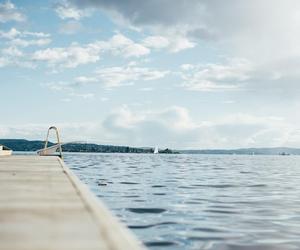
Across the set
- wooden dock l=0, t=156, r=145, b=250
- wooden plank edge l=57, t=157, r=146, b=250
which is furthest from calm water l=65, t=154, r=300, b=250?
wooden plank edge l=57, t=157, r=146, b=250

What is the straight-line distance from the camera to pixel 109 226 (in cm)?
651

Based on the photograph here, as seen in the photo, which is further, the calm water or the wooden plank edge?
the calm water

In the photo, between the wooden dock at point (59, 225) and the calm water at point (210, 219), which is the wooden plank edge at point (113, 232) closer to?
the wooden dock at point (59, 225)

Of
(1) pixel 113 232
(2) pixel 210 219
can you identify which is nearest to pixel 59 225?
(1) pixel 113 232

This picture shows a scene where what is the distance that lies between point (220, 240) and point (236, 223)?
→ 101 inches

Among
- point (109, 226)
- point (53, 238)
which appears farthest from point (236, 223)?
point (53, 238)

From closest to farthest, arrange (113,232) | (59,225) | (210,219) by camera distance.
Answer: (113,232) < (59,225) < (210,219)

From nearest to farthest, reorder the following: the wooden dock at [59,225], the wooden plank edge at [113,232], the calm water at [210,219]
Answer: the wooden plank edge at [113,232] < the wooden dock at [59,225] < the calm water at [210,219]

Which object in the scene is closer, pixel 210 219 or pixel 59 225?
pixel 59 225

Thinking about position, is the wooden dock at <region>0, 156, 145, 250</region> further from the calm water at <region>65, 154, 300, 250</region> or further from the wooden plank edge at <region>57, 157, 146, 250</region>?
the calm water at <region>65, 154, 300, 250</region>

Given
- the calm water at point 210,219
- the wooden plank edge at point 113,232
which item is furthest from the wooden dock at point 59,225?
the calm water at point 210,219

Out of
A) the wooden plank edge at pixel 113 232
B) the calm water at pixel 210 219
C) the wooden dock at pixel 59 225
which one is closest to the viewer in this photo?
the wooden plank edge at pixel 113 232

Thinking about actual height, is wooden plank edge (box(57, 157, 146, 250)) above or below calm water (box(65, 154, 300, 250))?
above

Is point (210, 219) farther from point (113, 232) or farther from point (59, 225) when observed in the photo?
point (113, 232)
